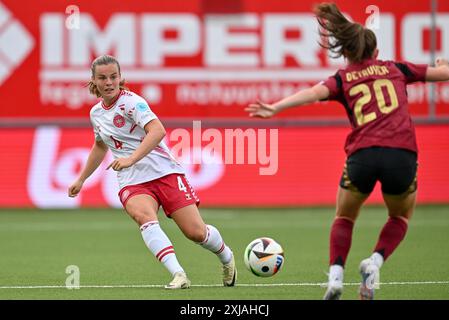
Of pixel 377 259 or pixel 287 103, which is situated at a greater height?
pixel 287 103

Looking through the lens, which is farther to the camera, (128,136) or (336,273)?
(128,136)

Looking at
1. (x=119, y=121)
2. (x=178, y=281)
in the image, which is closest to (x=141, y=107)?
(x=119, y=121)

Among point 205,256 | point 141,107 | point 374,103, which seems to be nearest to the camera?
point 374,103

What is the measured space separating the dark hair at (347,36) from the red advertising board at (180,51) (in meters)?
15.3

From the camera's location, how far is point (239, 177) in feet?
57.5

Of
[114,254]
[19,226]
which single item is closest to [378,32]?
[19,226]

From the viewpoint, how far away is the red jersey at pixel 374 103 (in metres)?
7.69

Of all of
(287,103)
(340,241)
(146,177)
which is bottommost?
(340,241)

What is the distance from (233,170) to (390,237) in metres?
9.44

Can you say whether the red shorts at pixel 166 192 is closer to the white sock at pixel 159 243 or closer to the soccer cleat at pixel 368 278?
the white sock at pixel 159 243

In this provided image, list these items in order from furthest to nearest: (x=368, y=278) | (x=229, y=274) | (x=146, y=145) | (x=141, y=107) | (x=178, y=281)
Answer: (x=229, y=274)
(x=141, y=107)
(x=178, y=281)
(x=146, y=145)
(x=368, y=278)

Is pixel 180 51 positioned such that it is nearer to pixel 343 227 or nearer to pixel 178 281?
pixel 178 281

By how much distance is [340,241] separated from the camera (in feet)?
25.5
